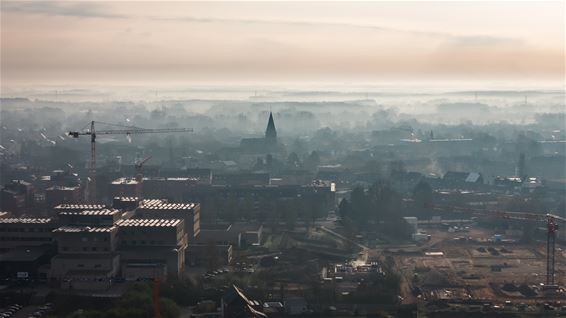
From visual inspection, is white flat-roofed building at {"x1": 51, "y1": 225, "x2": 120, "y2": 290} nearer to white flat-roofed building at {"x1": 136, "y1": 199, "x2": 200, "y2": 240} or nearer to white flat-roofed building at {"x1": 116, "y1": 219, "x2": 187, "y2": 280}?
white flat-roofed building at {"x1": 116, "y1": 219, "x2": 187, "y2": 280}

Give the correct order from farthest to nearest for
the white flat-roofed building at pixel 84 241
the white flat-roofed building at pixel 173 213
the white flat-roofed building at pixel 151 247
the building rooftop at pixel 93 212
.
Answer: the white flat-roofed building at pixel 173 213 < the building rooftop at pixel 93 212 < the white flat-roofed building at pixel 84 241 < the white flat-roofed building at pixel 151 247

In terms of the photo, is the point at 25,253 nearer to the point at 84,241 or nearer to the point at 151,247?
the point at 84,241

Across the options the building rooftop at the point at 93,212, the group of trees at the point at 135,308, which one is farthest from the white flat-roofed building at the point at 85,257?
the group of trees at the point at 135,308

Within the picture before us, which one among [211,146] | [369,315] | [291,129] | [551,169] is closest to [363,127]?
[291,129]

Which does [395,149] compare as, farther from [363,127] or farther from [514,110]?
[514,110]

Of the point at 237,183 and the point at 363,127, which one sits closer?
the point at 237,183

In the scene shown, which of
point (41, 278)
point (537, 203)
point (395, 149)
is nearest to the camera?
point (41, 278)

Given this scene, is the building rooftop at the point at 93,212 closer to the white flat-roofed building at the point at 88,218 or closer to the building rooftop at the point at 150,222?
the white flat-roofed building at the point at 88,218

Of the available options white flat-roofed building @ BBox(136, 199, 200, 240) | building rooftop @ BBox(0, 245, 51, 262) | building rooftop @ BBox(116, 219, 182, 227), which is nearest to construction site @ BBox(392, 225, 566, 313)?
white flat-roofed building @ BBox(136, 199, 200, 240)

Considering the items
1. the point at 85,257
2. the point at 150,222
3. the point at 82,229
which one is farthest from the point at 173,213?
the point at 85,257
